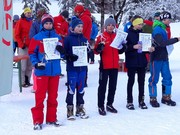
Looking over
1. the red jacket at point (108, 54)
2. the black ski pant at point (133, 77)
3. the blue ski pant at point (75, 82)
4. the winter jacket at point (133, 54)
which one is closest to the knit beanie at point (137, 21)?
the winter jacket at point (133, 54)

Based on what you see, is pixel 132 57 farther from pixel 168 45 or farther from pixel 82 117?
pixel 82 117

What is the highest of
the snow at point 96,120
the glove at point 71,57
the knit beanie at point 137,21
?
the knit beanie at point 137,21

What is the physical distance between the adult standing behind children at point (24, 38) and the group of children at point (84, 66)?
110 inches

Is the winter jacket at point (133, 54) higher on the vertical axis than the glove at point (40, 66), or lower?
higher

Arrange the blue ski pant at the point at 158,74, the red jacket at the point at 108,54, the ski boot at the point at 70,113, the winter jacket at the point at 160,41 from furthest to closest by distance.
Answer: the blue ski pant at the point at 158,74 → the winter jacket at the point at 160,41 → the red jacket at the point at 108,54 → the ski boot at the point at 70,113

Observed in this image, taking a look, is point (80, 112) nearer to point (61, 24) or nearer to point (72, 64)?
point (72, 64)

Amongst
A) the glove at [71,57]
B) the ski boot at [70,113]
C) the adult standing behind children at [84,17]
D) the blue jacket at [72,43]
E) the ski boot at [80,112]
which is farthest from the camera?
the adult standing behind children at [84,17]

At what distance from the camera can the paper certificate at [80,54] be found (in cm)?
575

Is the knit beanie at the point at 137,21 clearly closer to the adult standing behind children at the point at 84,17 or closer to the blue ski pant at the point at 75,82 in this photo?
the blue ski pant at the point at 75,82

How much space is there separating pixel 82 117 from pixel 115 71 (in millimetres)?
969

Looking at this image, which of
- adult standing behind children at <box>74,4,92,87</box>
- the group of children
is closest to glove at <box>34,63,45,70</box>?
the group of children

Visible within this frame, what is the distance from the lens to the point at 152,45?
670 centimetres

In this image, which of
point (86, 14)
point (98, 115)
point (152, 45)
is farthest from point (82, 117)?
point (86, 14)

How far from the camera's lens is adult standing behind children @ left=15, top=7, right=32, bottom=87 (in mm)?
8734
